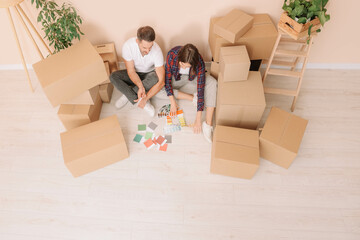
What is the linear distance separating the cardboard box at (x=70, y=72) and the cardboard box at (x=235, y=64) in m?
0.99

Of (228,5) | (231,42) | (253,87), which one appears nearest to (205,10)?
(228,5)

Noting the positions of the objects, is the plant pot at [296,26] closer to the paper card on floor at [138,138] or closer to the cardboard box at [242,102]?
the cardboard box at [242,102]

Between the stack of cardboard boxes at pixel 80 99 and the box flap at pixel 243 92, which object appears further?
the box flap at pixel 243 92

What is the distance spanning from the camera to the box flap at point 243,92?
6.40ft

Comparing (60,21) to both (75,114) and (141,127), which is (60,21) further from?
(141,127)

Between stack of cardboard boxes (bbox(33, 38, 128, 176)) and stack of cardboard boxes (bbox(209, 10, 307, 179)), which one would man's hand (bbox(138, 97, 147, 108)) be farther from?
stack of cardboard boxes (bbox(209, 10, 307, 179))

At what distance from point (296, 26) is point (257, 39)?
0.36 m

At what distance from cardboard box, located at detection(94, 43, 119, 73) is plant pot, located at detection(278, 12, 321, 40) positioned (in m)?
1.60

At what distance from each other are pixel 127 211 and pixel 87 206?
0.31 m

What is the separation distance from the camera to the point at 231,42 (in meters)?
2.15

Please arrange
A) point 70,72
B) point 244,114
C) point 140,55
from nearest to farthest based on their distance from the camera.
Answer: point 70,72, point 244,114, point 140,55

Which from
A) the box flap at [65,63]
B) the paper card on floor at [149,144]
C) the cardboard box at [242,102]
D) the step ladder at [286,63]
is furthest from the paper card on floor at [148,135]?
the step ladder at [286,63]

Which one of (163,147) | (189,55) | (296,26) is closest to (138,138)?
(163,147)

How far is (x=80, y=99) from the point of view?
2076 mm
